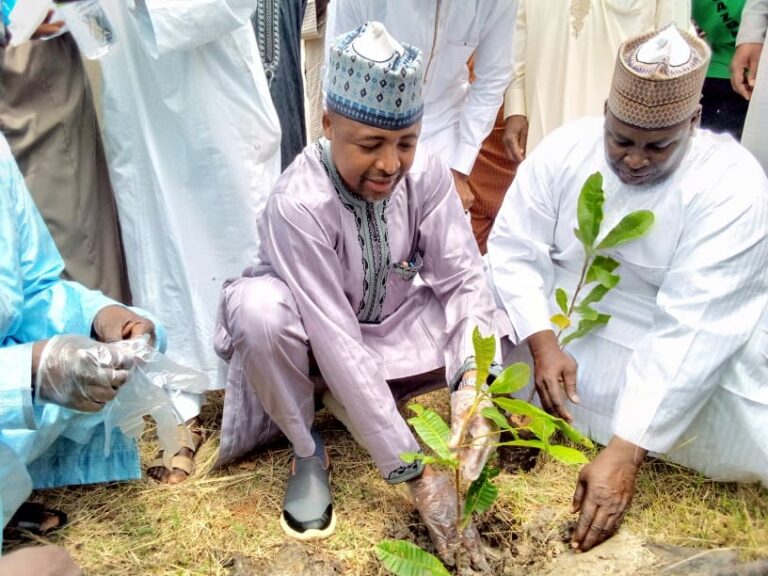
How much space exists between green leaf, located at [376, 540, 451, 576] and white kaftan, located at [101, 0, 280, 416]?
1186 mm

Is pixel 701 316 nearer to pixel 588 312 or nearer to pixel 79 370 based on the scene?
pixel 588 312

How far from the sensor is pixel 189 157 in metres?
2.49

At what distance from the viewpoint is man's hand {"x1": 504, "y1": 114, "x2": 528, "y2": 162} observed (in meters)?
3.20

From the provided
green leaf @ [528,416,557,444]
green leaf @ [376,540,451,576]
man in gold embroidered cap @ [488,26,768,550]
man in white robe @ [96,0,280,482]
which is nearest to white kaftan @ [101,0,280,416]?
man in white robe @ [96,0,280,482]

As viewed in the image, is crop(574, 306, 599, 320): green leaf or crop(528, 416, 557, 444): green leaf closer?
crop(528, 416, 557, 444): green leaf

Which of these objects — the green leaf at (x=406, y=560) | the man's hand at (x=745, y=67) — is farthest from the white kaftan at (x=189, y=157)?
the man's hand at (x=745, y=67)

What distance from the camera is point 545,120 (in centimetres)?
313

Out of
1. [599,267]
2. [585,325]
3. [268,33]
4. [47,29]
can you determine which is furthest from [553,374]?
[47,29]

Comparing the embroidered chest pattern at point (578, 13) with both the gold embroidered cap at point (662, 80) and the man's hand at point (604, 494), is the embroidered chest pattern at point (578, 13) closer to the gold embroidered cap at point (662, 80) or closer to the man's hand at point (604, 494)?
the gold embroidered cap at point (662, 80)

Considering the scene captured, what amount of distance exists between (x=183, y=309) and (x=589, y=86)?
1753mm

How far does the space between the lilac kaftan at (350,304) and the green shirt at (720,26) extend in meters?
1.45

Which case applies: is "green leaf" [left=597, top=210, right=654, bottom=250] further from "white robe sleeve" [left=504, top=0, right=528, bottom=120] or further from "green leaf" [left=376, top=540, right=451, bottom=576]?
"white robe sleeve" [left=504, top=0, right=528, bottom=120]

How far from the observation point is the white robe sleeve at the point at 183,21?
7.42 ft

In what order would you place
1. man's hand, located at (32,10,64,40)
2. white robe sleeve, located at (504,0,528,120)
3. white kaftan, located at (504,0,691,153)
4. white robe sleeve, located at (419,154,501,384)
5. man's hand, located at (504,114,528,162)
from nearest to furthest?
white robe sleeve, located at (419,154,501,384), man's hand, located at (32,10,64,40), white kaftan, located at (504,0,691,153), white robe sleeve, located at (504,0,528,120), man's hand, located at (504,114,528,162)
